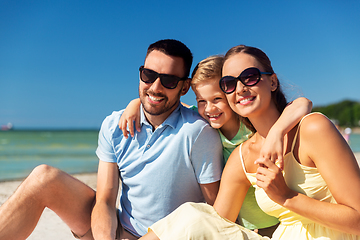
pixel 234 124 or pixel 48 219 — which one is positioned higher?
pixel 234 124

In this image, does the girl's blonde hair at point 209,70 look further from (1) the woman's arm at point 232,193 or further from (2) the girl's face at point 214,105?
(1) the woman's arm at point 232,193

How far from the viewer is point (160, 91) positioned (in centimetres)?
299

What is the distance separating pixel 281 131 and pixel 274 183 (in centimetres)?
39

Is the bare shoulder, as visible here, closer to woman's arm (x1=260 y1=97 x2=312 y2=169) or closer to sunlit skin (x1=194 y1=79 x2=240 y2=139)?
woman's arm (x1=260 y1=97 x2=312 y2=169)

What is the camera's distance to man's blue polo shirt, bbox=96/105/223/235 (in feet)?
9.20

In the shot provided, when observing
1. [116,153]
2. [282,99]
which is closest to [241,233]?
[282,99]

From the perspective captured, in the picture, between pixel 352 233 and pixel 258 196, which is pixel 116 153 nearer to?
pixel 258 196

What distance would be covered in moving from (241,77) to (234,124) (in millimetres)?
784

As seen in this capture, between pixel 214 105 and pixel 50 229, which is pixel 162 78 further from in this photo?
pixel 50 229

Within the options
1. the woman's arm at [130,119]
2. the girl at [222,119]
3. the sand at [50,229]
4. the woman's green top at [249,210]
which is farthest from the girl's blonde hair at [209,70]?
the sand at [50,229]

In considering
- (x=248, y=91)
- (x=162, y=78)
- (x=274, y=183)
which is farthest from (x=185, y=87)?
(x=274, y=183)

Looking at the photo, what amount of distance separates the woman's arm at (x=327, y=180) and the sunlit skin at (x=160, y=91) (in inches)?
53.8

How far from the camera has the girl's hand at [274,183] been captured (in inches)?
78.8

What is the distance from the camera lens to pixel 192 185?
2.87 m
